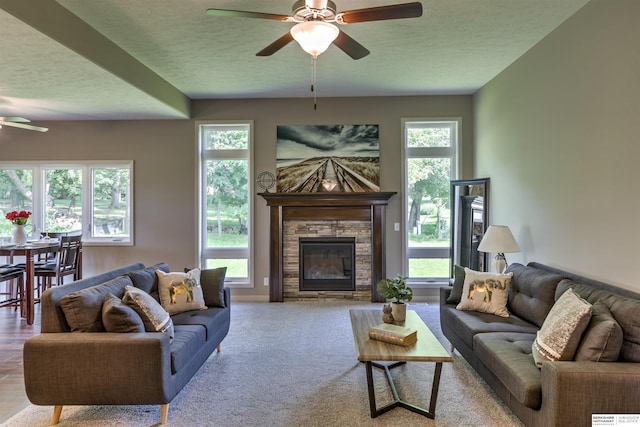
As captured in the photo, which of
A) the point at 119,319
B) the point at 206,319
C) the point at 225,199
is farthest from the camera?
the point at 225,199

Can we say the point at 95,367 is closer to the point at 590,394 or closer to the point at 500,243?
the point at 590,394

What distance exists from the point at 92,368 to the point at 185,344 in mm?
562

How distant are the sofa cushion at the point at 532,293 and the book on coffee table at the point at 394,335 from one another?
1.10m

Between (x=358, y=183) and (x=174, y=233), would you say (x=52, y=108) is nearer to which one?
(x=174, y=233)

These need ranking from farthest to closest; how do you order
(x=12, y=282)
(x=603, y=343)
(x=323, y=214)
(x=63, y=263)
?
(x=323, y=214), (x=12, y=282), (x=63, y=263), (x=603, y=343)

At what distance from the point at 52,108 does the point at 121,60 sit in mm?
1916

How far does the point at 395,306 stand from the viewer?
3002 mm

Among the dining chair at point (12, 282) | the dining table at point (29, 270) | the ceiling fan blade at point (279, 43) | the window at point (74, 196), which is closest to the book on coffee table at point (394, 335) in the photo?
the ceiling fan blade at point (279, 43)

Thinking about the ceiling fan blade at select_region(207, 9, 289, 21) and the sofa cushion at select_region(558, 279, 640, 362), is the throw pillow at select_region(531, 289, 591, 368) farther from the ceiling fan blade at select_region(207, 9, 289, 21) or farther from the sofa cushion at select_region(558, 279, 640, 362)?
the ceiling fan blade at select_region(207, 9, 289, 21)

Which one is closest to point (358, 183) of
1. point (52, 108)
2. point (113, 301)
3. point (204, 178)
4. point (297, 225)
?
point (297, 225)

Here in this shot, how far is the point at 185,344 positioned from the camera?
2557 millimetres

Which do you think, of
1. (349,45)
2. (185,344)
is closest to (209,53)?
(349,45)

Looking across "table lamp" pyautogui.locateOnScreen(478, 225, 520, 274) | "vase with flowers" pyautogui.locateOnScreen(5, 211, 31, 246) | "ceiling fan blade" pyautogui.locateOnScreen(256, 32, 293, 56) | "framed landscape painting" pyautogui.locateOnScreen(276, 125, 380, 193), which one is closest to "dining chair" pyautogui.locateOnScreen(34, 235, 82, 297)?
"vase with flowers" pyautogui.locateOnScreen(5, 211, 31, 246)

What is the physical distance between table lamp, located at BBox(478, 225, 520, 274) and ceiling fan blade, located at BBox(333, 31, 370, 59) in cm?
233
